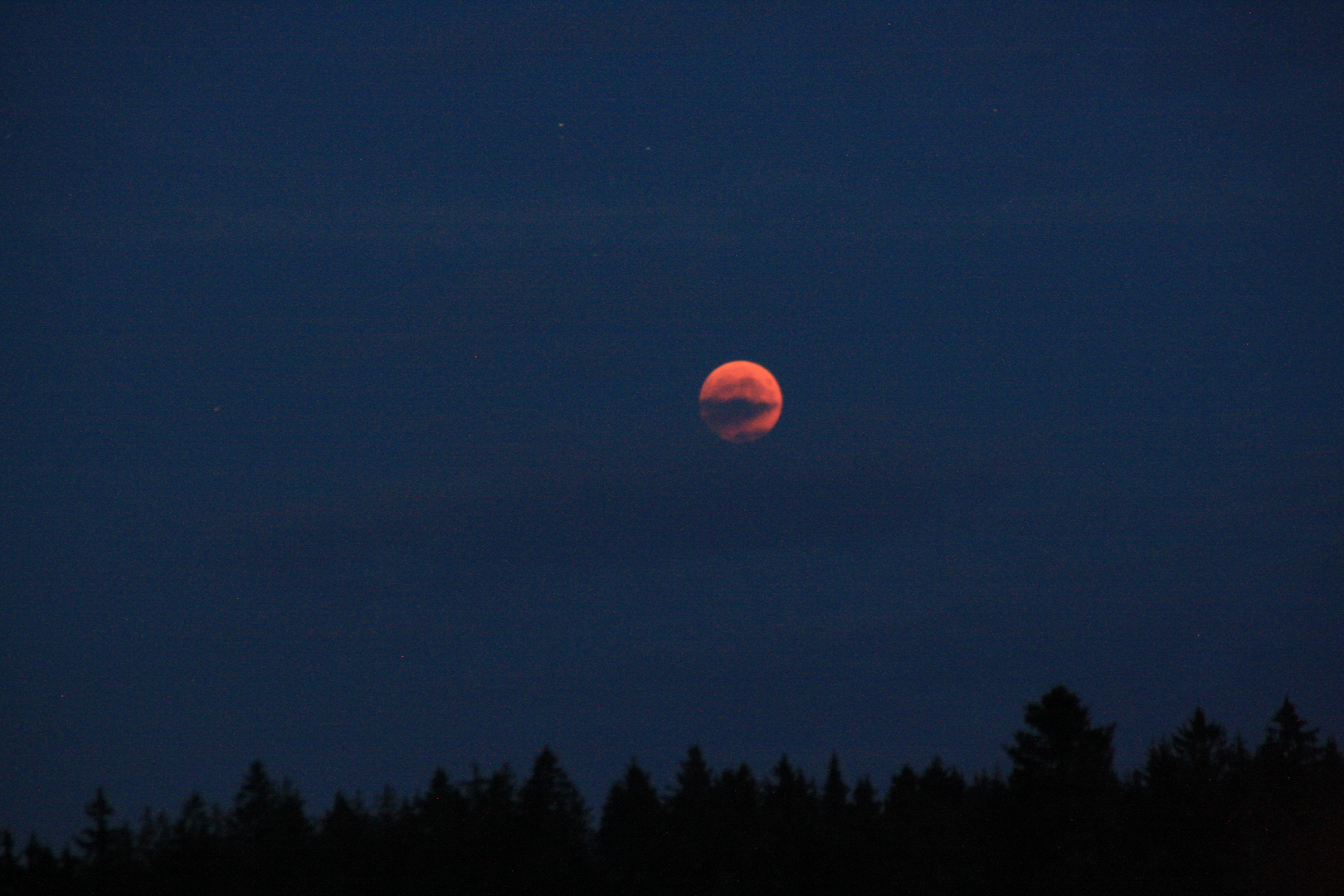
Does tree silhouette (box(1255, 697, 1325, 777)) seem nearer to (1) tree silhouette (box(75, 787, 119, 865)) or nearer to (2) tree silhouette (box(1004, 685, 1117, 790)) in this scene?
(2) tree silhouette (box(1004, 685, 1117, 790))

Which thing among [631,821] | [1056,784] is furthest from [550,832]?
[1056,784]

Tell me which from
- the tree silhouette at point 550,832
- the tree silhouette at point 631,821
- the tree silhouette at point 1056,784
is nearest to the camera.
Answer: the tree silhouette at point 1056,784

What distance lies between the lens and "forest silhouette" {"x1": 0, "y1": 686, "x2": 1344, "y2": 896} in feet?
184

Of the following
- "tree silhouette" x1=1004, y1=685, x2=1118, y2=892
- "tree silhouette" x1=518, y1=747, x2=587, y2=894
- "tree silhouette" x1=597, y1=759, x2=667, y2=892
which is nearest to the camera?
"tree silhouette" x1=1004, y1=685, x2=1118, y2=892

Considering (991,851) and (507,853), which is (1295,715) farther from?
(507,853)

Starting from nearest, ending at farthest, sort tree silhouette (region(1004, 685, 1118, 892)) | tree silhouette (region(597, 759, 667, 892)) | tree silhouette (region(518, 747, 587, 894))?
tree silhouette (region(1004, 685, 1118, 892)) < tree silhouette (region(518, 747, 587, 894)) < tree silhouette (region(597, 759, 667, 892))

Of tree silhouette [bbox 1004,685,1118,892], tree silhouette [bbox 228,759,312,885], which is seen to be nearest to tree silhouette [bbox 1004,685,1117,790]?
tree silhouette [bbox 1004,685,1118,892]

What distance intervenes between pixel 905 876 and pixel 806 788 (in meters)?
59.5

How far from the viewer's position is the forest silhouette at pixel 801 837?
56062 millimetres

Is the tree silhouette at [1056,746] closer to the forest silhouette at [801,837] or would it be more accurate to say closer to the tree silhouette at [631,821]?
the forest silhouette at [801,837]

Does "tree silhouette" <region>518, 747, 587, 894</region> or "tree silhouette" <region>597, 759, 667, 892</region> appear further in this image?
"tree silhouette" <region>597, 759, 667, 892</region>

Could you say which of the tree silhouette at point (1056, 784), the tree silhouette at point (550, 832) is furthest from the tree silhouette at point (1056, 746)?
the tree silhouette at point (550, 832)

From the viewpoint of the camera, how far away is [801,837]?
63.3 m

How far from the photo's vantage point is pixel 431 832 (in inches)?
3233
